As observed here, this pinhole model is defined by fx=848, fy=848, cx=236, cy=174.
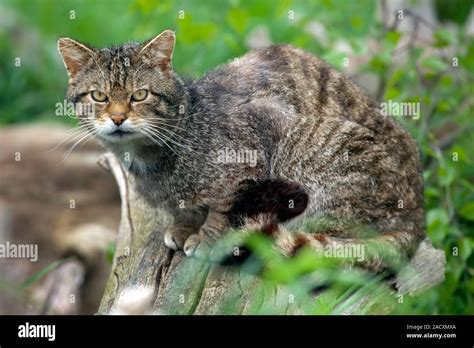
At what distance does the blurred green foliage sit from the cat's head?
0.75m

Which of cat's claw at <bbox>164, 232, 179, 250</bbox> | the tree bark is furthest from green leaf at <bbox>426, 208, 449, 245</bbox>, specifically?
cat's claw at <bbox>164, 232, 179, 250</bbox>

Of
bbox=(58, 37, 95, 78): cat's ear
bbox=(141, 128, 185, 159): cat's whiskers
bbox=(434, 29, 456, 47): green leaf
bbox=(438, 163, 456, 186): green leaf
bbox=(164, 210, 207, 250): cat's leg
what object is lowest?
bbox=(164, 210, 207, 250): cat's leg

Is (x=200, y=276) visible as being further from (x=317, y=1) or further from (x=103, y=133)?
(x=317, y=1)

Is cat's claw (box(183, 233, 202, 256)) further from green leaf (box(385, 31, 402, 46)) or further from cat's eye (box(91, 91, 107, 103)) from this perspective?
green leaf (box(385, 31, 402, 46))

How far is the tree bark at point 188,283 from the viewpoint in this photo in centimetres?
345

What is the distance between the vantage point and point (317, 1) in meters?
6.13

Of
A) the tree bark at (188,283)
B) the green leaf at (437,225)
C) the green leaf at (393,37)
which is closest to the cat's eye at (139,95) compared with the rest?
the tree bark at (188,283)

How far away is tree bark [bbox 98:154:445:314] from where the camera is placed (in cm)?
345

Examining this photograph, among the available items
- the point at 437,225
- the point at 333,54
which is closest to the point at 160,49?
the point at 333,54

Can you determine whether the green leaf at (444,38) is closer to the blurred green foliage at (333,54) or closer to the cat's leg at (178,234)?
the blurred green foliage at (333,54)

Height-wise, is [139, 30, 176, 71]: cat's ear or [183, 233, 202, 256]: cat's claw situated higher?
[139, 30, 176, 71]: cat's ear

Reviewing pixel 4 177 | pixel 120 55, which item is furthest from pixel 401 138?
pixel 4 177

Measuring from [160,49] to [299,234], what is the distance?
1.00 meters
